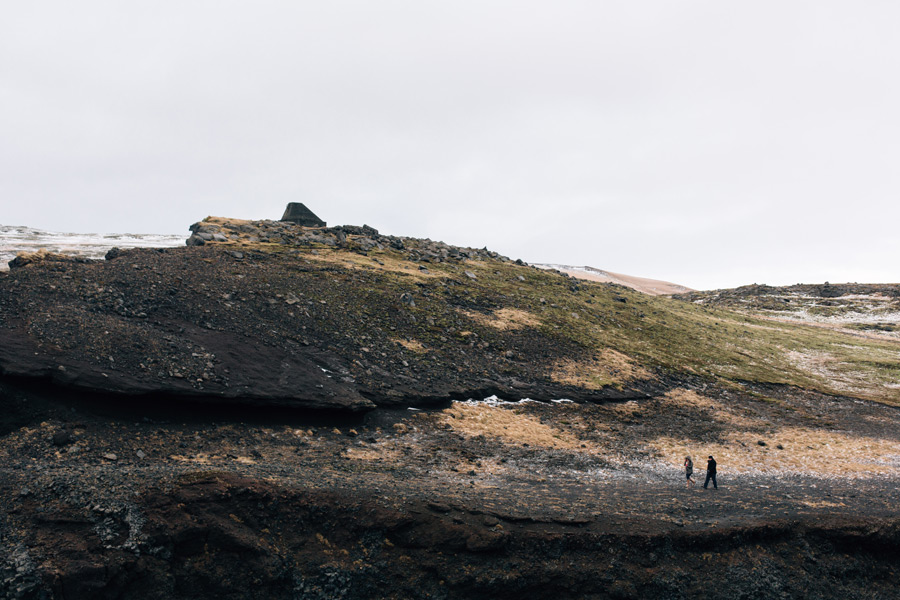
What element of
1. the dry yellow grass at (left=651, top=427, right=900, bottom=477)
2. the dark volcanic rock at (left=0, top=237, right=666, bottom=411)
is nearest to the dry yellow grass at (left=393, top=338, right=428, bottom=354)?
the dark volcanic rock at (left=0, top=237, right=666, bottom=411)

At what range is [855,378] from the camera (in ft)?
169

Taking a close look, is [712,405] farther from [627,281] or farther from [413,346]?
[627,281]

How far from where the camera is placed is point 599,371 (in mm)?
40344

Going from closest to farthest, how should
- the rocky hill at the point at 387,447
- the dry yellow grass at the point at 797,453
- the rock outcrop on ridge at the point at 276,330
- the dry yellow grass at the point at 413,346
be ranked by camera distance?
the rocky hill at the point at 387,447, the rock outcrop on ridge at the point at 276,330, the dry yellow grass at the point at 797,453, the dry yellow grass at the point at 413,346

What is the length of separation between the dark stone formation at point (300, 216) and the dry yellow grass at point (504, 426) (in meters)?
53.5

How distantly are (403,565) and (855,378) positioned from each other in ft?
194

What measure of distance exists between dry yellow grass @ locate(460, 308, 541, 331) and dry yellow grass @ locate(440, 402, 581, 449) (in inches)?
535

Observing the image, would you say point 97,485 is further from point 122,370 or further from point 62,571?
point 122,370

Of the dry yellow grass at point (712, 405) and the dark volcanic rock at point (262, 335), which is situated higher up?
the dark volcanic rock at point (262, 335)

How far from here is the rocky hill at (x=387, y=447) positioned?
13734 mm

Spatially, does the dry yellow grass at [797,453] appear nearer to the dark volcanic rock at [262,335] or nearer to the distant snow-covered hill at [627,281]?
the dark volcanic rock at [262,335]

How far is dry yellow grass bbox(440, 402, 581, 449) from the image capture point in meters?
28.3

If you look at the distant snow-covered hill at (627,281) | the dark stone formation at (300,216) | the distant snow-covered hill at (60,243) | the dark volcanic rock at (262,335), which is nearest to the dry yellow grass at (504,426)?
the dark volcanic rock at (262,335)

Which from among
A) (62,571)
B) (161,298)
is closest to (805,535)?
(62,571)
